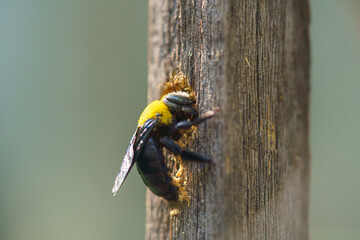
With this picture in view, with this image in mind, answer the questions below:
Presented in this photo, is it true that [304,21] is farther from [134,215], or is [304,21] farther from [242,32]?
[134,215]

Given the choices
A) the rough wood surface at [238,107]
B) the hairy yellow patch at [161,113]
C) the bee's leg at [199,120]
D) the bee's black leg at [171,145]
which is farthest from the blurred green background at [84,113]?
the bee's leg at [199,120]

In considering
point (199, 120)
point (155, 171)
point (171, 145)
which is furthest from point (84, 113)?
point (199, 120)

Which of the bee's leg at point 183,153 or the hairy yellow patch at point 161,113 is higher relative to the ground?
the hairy yellow patch at point 161,113

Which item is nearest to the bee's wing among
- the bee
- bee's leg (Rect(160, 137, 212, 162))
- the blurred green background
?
the bee

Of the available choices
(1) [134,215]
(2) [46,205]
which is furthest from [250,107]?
(2) [46,205]

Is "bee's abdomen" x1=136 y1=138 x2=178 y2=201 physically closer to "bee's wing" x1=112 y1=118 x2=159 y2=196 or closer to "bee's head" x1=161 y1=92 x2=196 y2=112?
"bee's wing" x1=112 y1=118 x2=159 y2=196

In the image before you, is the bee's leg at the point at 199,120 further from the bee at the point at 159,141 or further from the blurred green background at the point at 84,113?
the blurred green background at the point at 84,113

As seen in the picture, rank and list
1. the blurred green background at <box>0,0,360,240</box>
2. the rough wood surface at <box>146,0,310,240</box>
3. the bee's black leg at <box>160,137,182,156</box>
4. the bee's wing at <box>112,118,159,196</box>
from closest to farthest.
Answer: the rough wood surface at <box>146,0,310,240</box> → the bee's black leg at <box>160,137,182,156</box> → the bee's wing at <box>112,118,159,196</box> → the blurred green background at <box>0,0,360,240</box>
